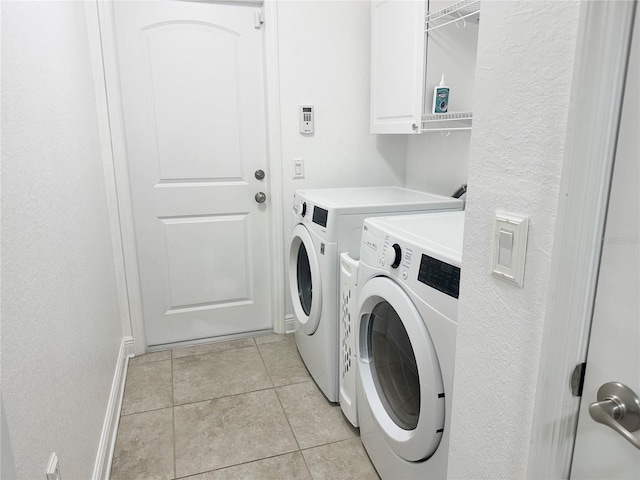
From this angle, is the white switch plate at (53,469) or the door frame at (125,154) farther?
the door frame at (125,154)

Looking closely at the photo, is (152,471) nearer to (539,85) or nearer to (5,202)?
(5,202)

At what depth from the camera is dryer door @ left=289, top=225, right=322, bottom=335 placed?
1.95 metres

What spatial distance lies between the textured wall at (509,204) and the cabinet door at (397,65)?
1254mm

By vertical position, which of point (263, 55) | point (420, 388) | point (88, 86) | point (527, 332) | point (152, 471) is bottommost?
point (152, 471)

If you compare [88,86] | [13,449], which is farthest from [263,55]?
[13,449]

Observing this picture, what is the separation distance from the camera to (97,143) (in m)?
2.10

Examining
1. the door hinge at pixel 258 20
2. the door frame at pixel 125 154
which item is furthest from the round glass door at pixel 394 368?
the door hinge at pixel 258 20

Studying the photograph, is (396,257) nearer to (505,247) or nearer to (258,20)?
(505,247)

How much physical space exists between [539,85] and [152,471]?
1747 mm

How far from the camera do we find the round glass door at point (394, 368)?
1.32 meters

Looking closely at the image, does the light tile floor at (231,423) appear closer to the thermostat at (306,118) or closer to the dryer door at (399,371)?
the dryer door at (399,371)

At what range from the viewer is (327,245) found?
182cm

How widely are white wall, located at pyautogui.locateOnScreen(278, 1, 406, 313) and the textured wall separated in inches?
68.7

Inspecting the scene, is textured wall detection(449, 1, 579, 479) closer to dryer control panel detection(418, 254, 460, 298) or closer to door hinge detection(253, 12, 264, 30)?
dryer control panel detection(418, 254, 460, 298)
